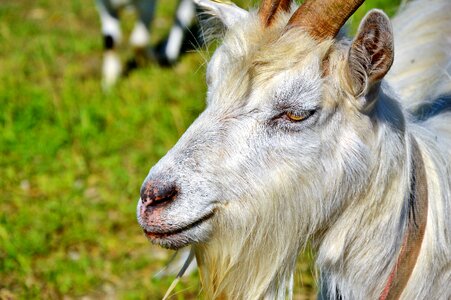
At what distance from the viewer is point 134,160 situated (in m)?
5.59

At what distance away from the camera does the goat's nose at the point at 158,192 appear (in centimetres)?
249

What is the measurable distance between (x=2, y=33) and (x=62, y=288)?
4.62 m

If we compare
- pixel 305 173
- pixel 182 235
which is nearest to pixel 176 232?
pixel 182 235

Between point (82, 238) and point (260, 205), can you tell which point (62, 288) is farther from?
point (260, 205)

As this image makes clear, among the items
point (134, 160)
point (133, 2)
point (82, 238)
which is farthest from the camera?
point (133, 2)

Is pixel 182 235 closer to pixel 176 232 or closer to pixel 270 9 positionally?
pixel 176 232

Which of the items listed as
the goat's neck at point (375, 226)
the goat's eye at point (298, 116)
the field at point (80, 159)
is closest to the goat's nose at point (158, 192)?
the goat's eye at point (298, 116)

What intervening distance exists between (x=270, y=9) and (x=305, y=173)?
58cm

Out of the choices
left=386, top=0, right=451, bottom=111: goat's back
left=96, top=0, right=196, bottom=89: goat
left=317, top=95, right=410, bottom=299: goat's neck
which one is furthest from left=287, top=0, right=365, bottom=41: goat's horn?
left=96, top=0, right=196, bottom=89: goat

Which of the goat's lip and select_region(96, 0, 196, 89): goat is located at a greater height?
the goat's lip

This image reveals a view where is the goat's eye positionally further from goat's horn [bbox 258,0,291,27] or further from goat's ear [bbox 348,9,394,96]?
goat's horn [bbox 258,0,291,27]

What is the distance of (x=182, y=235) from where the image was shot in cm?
256

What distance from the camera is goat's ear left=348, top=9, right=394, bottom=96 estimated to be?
2.46 m

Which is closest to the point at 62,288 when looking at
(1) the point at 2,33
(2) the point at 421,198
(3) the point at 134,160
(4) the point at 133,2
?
(3) the point at 134,160
